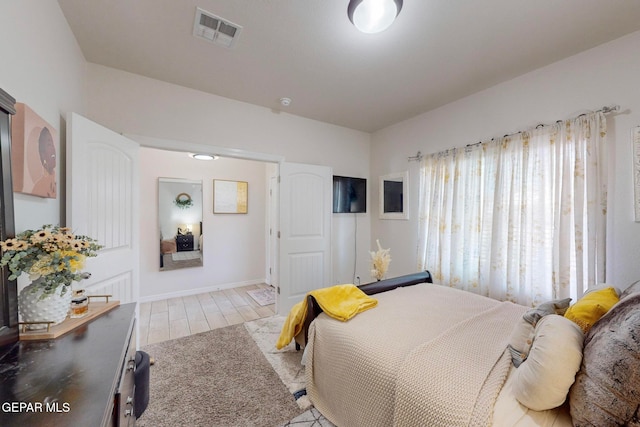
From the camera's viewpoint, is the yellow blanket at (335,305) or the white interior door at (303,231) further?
the white interior door at (303,231)

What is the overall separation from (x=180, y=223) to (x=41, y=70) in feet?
9.42

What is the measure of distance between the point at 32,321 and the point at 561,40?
3.56 metres

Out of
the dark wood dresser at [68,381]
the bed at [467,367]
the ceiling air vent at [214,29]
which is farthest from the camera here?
the ceiling air vent at [214,29]

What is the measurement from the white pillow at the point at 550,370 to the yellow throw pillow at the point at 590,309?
0.26 metres

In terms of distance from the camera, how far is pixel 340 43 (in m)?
A: 1.92

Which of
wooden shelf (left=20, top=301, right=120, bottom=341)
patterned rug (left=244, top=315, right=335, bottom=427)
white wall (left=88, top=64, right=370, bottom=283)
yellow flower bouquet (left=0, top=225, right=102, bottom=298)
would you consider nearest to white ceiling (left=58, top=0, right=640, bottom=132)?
white wall (left=88, top=64, right=370, bottom=283)

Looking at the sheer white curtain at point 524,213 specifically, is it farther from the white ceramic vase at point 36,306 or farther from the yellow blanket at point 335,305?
the white ceramic vase at point 36,306

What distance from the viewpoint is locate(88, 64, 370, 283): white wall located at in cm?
231

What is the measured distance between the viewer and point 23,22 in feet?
3.97

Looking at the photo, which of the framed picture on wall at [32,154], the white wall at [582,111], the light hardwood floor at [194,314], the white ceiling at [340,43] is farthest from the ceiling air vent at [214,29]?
the light hardwood floor at [194,314]

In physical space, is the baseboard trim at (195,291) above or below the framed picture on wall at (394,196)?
below

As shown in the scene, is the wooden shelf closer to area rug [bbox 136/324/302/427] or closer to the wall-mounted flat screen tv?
area rug [bbox 136/324/302/427]

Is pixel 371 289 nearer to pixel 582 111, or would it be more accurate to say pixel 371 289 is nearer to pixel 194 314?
pixel 582 111

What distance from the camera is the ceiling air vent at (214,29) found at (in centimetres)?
168
